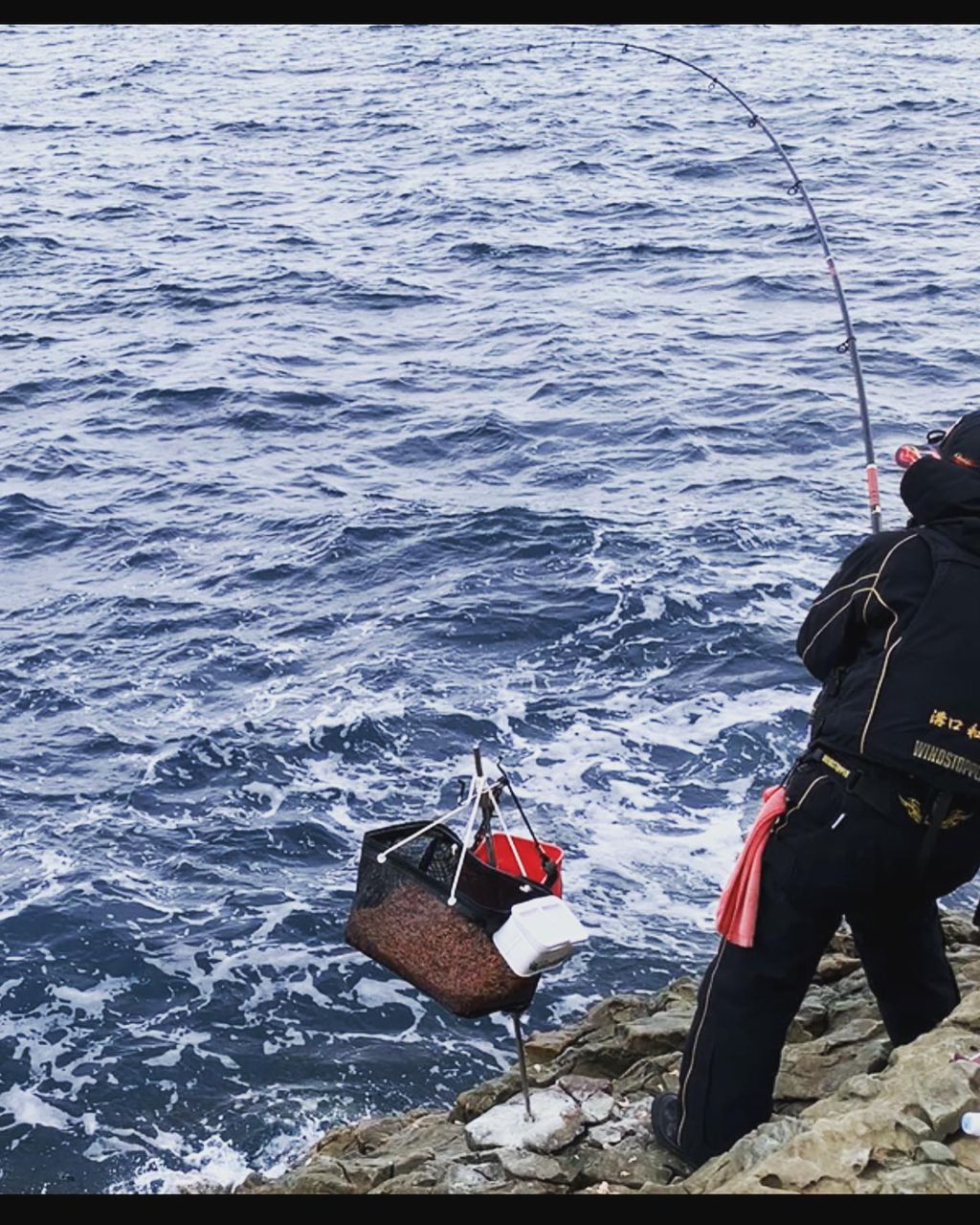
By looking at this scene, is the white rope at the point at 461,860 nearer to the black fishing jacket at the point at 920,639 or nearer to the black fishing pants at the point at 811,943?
the black fishing pants at the point at 811,943

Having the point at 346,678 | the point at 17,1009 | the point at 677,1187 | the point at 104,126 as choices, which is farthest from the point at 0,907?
the point at 104,126

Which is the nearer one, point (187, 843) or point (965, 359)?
point (187, 843)

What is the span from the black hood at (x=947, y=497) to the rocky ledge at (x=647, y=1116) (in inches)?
53.2

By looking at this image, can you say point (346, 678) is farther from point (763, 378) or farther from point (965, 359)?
point (965, 359)

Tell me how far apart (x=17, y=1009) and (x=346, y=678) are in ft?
10.9

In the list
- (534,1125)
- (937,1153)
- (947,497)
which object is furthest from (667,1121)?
(947,497)

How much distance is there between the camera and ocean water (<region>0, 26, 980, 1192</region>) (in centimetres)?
776

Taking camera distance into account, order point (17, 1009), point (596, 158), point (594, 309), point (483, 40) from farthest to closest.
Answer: point (483, 40) → point (596, 158) → point (594, 309) → point (17, 1009)

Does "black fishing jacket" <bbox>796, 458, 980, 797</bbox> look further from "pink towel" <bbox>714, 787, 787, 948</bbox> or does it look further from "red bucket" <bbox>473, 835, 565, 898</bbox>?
"red bucket" <bbox>473, 835, 565, 898</bbox>

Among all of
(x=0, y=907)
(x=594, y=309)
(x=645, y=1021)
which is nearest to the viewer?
(x=645, y=1021)

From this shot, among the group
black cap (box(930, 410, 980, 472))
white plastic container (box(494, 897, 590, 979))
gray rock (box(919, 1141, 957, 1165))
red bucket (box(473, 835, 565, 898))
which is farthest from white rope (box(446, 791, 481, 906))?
black cap (box(930, 410, 980, 472))

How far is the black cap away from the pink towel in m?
1.01

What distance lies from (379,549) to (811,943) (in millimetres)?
8210

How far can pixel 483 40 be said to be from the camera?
37.7 meters
